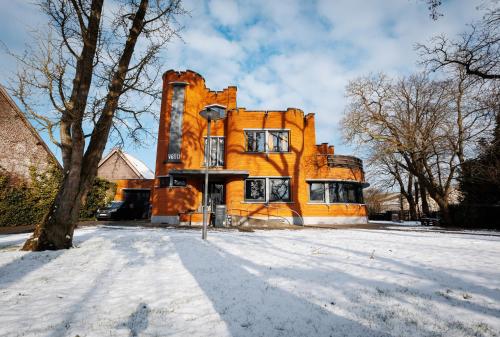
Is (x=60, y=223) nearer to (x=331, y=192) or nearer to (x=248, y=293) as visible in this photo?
(x=248, y=293)

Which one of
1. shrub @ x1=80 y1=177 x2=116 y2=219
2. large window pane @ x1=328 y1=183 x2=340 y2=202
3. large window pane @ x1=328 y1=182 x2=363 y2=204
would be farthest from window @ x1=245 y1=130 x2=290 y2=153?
shrub @ x1=80 y1=177 x2=116 y2=219

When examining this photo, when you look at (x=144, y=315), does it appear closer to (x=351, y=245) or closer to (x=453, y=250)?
(x=351, y=245)

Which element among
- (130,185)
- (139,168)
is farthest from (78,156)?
(139,168)

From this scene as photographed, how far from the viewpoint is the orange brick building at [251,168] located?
18891mm

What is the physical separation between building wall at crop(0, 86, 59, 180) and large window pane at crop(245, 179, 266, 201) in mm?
14686

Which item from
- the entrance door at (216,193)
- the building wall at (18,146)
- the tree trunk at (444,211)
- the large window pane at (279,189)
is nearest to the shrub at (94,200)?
the building wall at (18,146)

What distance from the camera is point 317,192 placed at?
1991 centimetres

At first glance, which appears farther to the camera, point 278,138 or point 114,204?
point 114,204

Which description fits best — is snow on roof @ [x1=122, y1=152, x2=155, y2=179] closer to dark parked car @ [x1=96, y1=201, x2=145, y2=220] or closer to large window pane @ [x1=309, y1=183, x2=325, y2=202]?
dark parked car @ [x1=96, y1=201, x2=145, y2=220]

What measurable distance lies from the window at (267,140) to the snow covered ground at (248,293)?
46.3ft

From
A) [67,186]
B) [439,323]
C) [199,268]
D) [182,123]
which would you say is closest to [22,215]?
[182,123]

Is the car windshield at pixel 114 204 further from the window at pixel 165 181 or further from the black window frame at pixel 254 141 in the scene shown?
the black window frame at pixel 254 141

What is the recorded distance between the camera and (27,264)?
5434 millimetres

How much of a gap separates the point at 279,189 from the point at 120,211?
1470 centimetres
